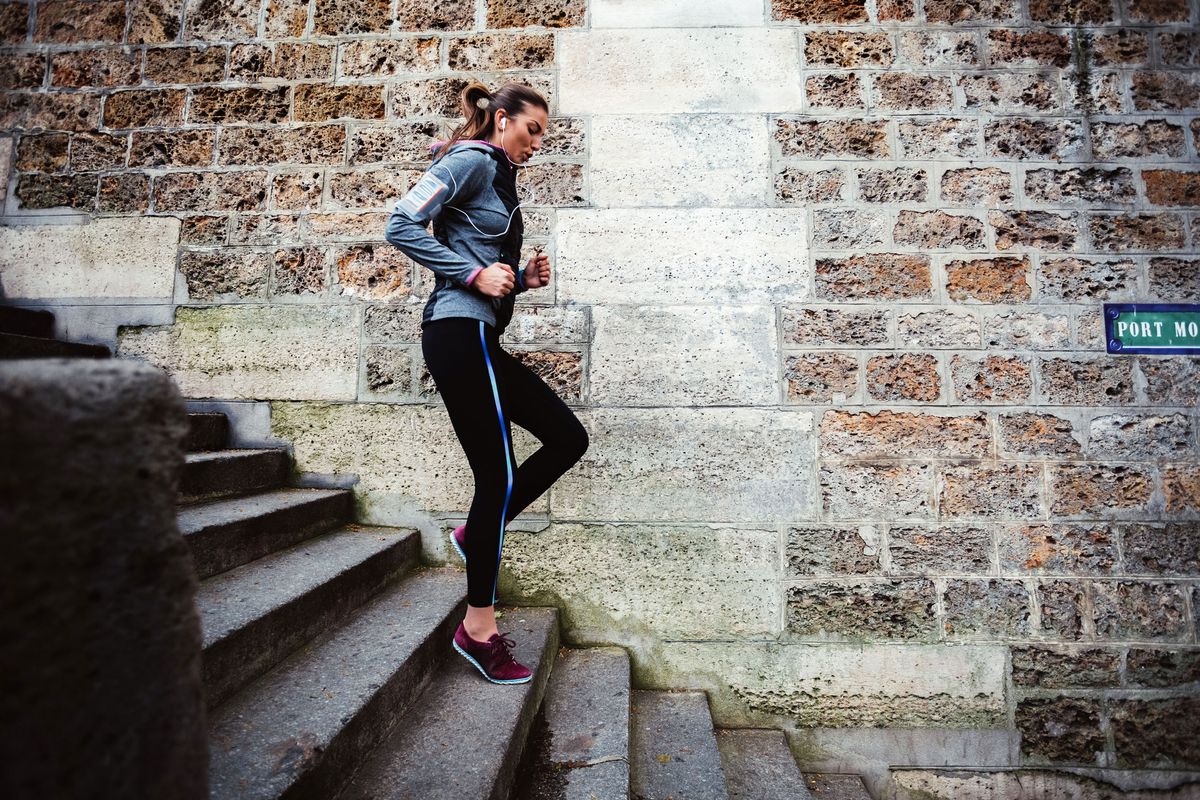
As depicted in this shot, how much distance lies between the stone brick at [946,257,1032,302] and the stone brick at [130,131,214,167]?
3662 mm

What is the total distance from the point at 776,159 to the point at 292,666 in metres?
2.81

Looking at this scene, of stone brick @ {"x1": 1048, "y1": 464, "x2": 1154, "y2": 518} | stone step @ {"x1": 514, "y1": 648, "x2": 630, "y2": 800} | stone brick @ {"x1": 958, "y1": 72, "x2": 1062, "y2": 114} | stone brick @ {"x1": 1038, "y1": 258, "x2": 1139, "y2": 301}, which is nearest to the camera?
stone step @ {"x1": 514, "y1": 648, "x2": 630, "y2": 800}

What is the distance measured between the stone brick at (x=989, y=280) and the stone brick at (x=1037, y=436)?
0.55 m

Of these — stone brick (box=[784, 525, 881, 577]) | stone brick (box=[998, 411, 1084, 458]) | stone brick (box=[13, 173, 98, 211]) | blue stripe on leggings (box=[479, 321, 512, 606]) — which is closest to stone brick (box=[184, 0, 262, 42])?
stone brick (box=[13, 173, 98, 211])

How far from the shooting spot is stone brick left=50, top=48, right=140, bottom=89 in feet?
10.4

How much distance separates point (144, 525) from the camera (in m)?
0.75

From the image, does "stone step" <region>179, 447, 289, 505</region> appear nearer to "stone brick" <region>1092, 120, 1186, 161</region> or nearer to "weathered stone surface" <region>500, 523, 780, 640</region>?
"weathered stone surface" <region>500, 523, 780, 640</region>

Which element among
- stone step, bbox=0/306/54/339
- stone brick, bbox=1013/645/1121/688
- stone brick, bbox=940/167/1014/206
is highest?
stone brick, bbox=940/167/1014/206

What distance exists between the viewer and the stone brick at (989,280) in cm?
284

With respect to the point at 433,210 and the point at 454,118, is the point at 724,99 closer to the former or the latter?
the point at 454,118

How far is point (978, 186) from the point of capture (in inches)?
114

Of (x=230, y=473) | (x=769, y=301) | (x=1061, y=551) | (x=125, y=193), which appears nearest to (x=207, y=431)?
(x=230, y=473)

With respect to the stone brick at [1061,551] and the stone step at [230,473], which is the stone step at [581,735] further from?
the stone brick at [1061,551]

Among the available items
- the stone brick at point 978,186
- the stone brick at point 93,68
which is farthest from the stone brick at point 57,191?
the stone brick at point 978,186
